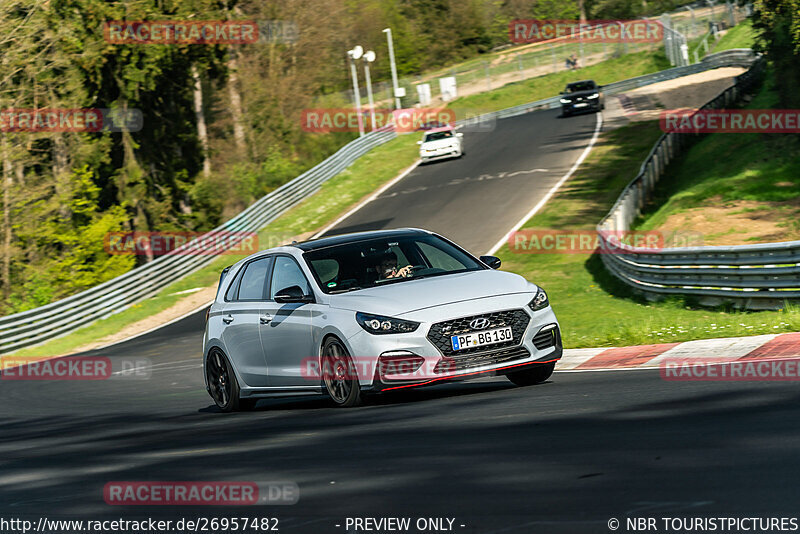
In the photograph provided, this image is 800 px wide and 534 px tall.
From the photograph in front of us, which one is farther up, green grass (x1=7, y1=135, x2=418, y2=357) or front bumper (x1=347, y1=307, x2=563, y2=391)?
front bumper (x1=347, y1=307, x2=563, y2=391)

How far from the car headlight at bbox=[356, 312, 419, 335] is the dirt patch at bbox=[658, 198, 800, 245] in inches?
661

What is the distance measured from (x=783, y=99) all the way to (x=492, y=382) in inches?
1056

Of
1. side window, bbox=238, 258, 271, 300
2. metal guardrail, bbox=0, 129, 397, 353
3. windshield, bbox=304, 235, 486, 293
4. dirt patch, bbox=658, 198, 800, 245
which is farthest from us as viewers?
metal guardrail, bbox=0, 129, 397, 353

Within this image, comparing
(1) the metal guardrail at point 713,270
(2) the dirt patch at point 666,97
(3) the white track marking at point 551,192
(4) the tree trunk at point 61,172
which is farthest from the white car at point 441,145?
(1) the metal guardrail at point 713,270

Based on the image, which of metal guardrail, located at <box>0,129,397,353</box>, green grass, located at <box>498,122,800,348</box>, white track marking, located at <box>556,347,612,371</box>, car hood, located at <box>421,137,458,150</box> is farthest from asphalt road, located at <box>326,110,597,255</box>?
white track marking, located at <box>556,347,612,371</box>

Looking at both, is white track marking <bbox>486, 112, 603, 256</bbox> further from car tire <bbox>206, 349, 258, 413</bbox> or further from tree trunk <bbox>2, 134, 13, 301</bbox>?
tree trunk <bbox>2, 134, 13, 301</bbox>

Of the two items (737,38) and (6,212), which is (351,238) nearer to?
(6,212)

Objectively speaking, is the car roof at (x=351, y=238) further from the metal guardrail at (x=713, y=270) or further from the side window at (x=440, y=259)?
the metal guardrail at (x=713, y=270)

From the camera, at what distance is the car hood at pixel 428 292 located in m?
9.34

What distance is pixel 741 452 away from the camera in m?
5.66

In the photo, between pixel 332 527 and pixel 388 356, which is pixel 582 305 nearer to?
pixel 388 356

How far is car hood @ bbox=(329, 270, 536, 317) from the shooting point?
9.34 metres

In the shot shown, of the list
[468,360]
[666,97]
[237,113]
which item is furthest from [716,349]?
[237,113]

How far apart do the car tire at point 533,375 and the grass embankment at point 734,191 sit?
1518cm
